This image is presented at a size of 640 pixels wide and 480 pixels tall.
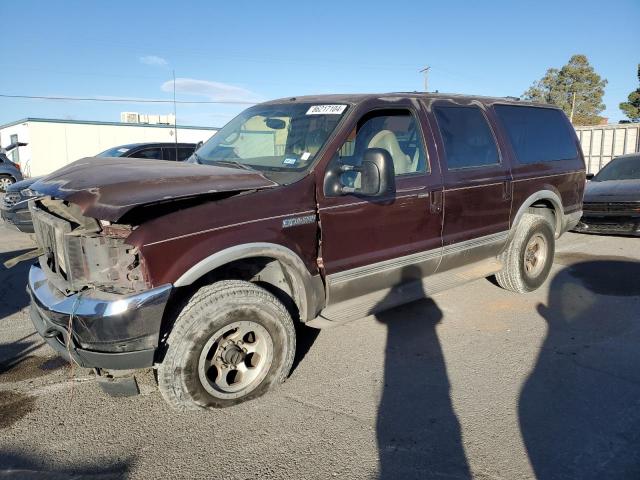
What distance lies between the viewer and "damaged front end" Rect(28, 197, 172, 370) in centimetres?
274

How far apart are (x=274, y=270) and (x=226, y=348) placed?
0.67 m

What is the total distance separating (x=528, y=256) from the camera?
5477mm

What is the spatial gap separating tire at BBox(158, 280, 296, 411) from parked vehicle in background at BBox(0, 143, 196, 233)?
165 inches

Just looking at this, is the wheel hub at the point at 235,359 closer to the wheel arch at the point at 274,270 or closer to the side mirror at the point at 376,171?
the wheel arch at the point at 274,270

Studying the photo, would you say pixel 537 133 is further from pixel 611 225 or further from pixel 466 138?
pixel 611 225

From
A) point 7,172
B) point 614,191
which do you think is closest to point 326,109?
point 614,191

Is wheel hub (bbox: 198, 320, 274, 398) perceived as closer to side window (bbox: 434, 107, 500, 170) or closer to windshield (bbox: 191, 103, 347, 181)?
windshield (bbox: 191, 103, 347, 181)

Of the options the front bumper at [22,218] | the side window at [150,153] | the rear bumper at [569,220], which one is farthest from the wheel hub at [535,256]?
the side window at [150,153]

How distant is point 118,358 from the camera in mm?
2814

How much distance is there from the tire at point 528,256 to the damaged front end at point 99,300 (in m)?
3.83

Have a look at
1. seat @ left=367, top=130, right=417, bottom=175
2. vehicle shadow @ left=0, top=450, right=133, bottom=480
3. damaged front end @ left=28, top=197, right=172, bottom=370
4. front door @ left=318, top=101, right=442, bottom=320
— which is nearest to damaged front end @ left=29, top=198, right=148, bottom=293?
damaged front end @ left=28, top=197, right=172, bottom=370

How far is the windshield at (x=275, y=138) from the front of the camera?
3.67 metres

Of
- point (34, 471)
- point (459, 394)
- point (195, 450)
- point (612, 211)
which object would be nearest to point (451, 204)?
point (459, 394)

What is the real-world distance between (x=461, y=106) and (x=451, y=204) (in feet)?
3.37
